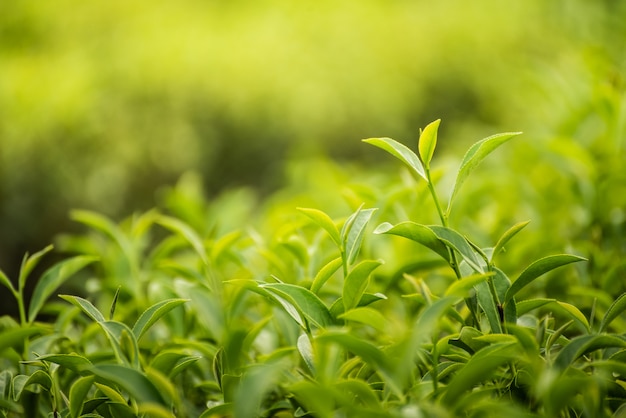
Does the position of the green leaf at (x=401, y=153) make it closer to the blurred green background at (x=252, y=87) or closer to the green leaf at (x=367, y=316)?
the green leaf at (x=367, y=316)

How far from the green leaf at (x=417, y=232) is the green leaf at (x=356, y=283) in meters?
0.05

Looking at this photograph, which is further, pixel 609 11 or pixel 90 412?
pixel 609 11

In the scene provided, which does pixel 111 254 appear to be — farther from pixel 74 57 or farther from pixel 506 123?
pixel 506 123

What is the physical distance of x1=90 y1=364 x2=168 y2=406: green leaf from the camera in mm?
706

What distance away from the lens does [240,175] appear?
3.77 metres

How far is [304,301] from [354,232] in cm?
13

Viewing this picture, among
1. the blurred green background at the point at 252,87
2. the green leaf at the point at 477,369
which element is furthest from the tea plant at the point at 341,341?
the blurred green background at the point at 252,87

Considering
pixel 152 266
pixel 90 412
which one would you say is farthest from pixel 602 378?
pixel 152 266

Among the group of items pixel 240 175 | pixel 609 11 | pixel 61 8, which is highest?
pixel 61 8

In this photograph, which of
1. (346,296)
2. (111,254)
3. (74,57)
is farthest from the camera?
(74,57)

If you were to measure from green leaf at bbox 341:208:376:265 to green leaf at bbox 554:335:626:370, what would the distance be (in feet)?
0.97

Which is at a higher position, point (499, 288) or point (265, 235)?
point (499, 288)

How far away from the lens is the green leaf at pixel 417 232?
803mm

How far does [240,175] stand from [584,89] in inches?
89.8
